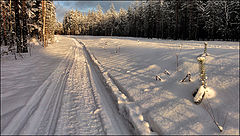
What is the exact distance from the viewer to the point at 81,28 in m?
77.5

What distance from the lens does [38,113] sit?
3191mm

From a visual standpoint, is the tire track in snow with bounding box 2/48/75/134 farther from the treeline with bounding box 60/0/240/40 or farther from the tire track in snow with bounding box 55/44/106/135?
the treeline with bounding box 60/0/240/40

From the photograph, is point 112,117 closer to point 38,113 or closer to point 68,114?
point 68,114

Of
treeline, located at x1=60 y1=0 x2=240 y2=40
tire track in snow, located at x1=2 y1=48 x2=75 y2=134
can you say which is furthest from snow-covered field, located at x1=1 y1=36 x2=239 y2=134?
treeline, located at x1=60 y1=0 x2=240 y2=40

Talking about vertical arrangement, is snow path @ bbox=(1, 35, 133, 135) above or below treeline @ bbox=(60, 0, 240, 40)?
below

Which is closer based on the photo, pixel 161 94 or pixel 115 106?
pixel 115 106

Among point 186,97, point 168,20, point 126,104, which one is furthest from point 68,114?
point 168,20

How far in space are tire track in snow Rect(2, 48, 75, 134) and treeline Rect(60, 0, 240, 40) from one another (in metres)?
28.5

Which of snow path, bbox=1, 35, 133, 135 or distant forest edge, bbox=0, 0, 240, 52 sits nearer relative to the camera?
snow path, bbox=1, 35, 133, 135

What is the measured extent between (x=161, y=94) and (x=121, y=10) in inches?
2572

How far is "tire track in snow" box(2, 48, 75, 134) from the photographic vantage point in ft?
8.64

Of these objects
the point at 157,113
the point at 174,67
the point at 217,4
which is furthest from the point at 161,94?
the point at 217,4

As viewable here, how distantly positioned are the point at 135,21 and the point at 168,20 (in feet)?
58.8

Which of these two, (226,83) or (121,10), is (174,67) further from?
(121,10)
